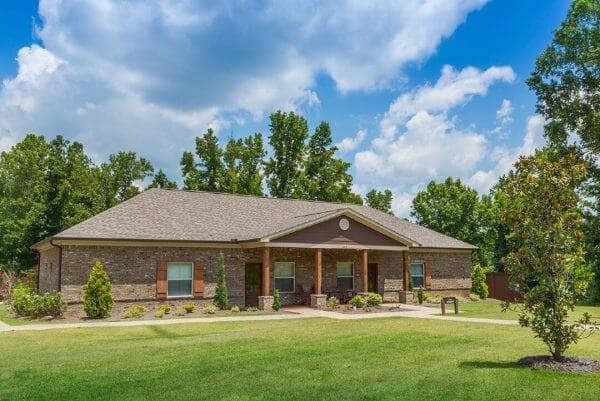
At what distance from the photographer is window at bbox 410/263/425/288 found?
30467 mm

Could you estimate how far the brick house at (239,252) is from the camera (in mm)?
22172

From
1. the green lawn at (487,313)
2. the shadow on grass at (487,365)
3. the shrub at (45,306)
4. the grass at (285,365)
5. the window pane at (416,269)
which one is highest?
the window pane at (416,269)

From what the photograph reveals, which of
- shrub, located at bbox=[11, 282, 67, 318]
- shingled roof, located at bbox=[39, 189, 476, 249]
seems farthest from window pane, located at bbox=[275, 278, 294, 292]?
shrub, located at bbox=[11, 282, 67, 318]

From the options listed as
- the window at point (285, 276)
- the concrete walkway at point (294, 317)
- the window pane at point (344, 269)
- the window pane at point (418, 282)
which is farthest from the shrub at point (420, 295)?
the window at point (285, 276)

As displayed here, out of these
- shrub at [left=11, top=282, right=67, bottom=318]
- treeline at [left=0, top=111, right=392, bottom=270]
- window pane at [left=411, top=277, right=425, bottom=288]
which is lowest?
shrub at [left=11, top=282, right=67, bottom=318]

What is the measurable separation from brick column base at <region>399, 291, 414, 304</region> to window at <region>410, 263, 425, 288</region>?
2.89 m

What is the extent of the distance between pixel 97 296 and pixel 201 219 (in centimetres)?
696

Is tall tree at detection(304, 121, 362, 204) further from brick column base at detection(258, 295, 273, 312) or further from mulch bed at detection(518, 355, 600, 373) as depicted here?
mulch bed at detection(518, 355, 600, 373)

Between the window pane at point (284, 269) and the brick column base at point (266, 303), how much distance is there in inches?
101

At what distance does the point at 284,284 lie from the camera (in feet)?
86.2

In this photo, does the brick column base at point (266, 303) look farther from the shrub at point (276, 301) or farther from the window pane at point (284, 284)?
the window pane at point (284, 284)

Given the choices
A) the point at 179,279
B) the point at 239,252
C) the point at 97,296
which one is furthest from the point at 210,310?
the point at 97,296

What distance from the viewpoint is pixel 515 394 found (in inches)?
320

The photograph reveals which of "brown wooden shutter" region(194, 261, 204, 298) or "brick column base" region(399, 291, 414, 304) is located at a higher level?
"brown wooden shutter" region(194, 261, 204, 298)
